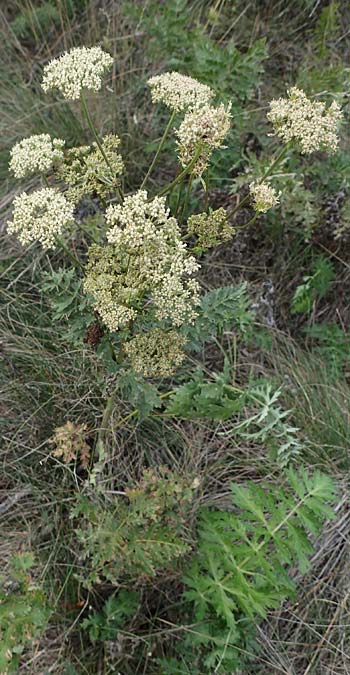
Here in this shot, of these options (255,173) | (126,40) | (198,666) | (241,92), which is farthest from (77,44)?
(198,666)

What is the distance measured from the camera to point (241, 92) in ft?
10.4

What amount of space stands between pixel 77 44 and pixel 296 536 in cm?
307

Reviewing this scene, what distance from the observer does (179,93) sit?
1945 mm

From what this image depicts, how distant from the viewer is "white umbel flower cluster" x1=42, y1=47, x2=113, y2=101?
1893 millimetres

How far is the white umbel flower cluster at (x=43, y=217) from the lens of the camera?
180 centimetres

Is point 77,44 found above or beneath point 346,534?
above

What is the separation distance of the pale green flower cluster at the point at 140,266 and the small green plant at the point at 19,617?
97cm

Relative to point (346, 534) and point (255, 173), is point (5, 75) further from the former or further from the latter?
point (346, 534)

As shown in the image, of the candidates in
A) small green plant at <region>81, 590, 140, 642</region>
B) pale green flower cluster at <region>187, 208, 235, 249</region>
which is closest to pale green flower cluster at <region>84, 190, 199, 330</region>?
pale green flower cluster at <region>187, 208, 235, 249</region>

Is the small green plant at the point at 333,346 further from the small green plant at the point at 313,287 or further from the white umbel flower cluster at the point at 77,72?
the white umbel flower cluster at the point at 77,72

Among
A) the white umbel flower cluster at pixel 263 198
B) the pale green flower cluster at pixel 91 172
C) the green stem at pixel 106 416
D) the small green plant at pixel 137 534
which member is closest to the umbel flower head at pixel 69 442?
the green stem at pixel 106 416

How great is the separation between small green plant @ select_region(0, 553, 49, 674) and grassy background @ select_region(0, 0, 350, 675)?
1.14 feet

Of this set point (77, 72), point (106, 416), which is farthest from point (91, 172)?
point (106, 416)

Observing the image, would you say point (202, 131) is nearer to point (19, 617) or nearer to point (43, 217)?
point (43, 217)
